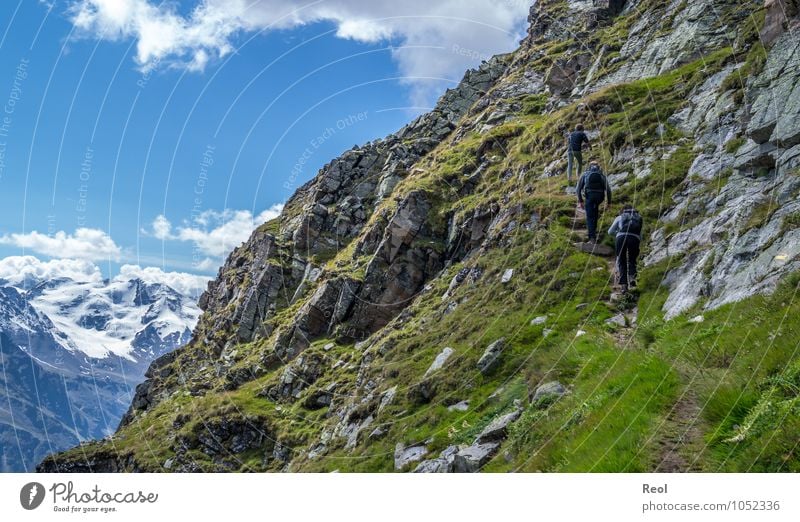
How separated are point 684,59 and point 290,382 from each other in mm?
41095

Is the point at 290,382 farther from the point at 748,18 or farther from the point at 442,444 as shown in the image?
the point at 748,18

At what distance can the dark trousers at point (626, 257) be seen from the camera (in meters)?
19.9

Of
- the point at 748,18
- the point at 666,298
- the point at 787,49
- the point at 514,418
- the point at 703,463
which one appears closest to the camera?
the point at 703,463

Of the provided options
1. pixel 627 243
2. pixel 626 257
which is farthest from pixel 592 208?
pixel 627 243

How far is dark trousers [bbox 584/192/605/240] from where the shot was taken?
23.8m

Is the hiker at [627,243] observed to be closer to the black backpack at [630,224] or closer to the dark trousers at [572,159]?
the black backpack at [630,224]

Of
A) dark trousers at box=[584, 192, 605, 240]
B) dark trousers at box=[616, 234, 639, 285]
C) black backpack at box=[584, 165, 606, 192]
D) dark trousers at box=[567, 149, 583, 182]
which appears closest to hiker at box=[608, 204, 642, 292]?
dark trousers at box=[616, 234, 639, 285]

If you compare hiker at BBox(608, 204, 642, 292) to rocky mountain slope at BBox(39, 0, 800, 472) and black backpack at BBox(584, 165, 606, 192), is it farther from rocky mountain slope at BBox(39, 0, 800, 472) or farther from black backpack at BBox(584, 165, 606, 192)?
black backpack at BBox(584, 165, 606, 192)

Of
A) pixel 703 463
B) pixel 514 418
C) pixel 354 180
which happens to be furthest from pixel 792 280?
pixel 354 180

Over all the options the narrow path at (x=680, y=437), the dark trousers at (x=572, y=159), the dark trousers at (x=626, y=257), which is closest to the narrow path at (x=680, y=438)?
the narrow path at (x=680, y=437)

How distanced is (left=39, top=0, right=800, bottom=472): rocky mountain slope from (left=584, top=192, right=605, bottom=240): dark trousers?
135 cm

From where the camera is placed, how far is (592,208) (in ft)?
79.3

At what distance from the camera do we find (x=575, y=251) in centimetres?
2539

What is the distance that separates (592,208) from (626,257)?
3.90 meters
